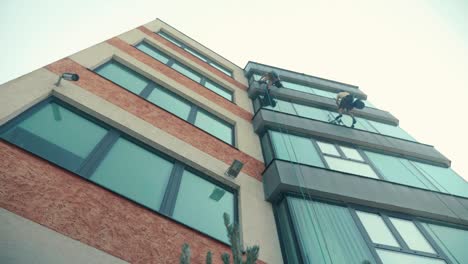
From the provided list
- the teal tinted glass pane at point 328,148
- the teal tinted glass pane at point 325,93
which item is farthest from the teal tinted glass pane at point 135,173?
the teal tinted glass pane at point 325,93

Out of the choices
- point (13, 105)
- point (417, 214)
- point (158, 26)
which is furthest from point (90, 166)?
point (158, 26)

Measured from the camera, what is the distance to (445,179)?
1029cm

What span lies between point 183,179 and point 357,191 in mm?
4344

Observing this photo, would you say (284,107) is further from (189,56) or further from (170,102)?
(170,102)

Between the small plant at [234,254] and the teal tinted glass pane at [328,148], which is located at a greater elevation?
the teal tinted glass pane at [328,148]

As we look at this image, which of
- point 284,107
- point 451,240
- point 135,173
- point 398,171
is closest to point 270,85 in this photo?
point 284,107

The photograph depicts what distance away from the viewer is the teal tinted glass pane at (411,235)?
664cm

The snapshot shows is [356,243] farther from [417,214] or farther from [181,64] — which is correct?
[181,64]

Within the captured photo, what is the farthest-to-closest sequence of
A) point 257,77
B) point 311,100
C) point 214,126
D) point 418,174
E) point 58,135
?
point 257,77, point 311,100, point 418,174, point 214,126, point 58,135

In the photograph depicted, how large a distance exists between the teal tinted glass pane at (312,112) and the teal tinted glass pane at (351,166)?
3.41 metres

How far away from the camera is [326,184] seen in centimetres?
751

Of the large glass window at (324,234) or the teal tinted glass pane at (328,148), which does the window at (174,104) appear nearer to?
the teal tinted glass pane at (328,148)

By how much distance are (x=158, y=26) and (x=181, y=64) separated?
130 inches

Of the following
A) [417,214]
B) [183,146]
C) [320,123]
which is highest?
[320,123]
